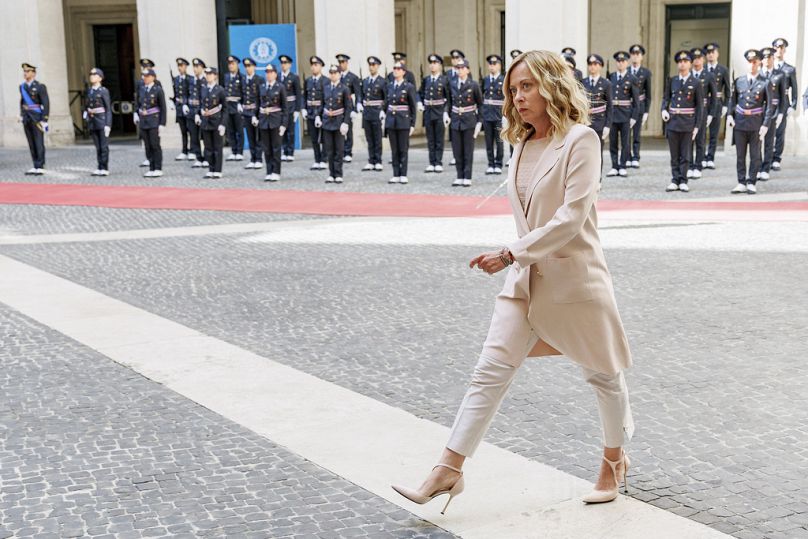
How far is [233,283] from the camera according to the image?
857cm

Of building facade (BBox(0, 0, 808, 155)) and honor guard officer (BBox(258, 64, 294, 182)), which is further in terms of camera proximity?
building facade (BBox(0, 0, 808, 155))

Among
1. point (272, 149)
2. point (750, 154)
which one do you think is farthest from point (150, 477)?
point (272, 149)

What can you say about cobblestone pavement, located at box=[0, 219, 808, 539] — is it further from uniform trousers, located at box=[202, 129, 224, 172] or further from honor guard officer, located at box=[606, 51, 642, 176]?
honor guard officer, located at box=[606, 51, 642, 176]

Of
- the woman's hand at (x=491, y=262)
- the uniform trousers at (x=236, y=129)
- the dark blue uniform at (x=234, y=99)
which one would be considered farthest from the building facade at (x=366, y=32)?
the woman's hand at (x=491, y=262)

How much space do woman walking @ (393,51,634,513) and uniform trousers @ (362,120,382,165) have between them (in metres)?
14.9

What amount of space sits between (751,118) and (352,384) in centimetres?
1036

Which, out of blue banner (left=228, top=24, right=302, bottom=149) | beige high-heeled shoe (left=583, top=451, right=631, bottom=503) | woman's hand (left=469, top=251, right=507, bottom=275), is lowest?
beige high-heeled shoe (left=583, top=451, right=631, bottom=503)

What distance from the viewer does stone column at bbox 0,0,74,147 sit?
1032 inches

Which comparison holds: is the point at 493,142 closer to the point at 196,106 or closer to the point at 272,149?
the point at 272,149

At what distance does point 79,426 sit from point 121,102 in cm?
2803

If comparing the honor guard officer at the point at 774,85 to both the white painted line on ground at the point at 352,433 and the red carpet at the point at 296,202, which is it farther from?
the white painted line on ground at the point at 352,433

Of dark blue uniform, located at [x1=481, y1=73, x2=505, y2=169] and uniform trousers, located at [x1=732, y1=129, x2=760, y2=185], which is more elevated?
dark blue uniform, located at [x1=481, y1=73, x2=505, y2=169]

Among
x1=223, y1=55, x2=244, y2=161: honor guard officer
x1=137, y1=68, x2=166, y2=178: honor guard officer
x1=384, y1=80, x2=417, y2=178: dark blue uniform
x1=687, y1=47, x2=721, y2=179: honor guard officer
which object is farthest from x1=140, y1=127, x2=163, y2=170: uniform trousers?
x1=687, y1=47, x2=721, y2=179: honor guard officer

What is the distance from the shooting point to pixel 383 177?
1780 centimetres
